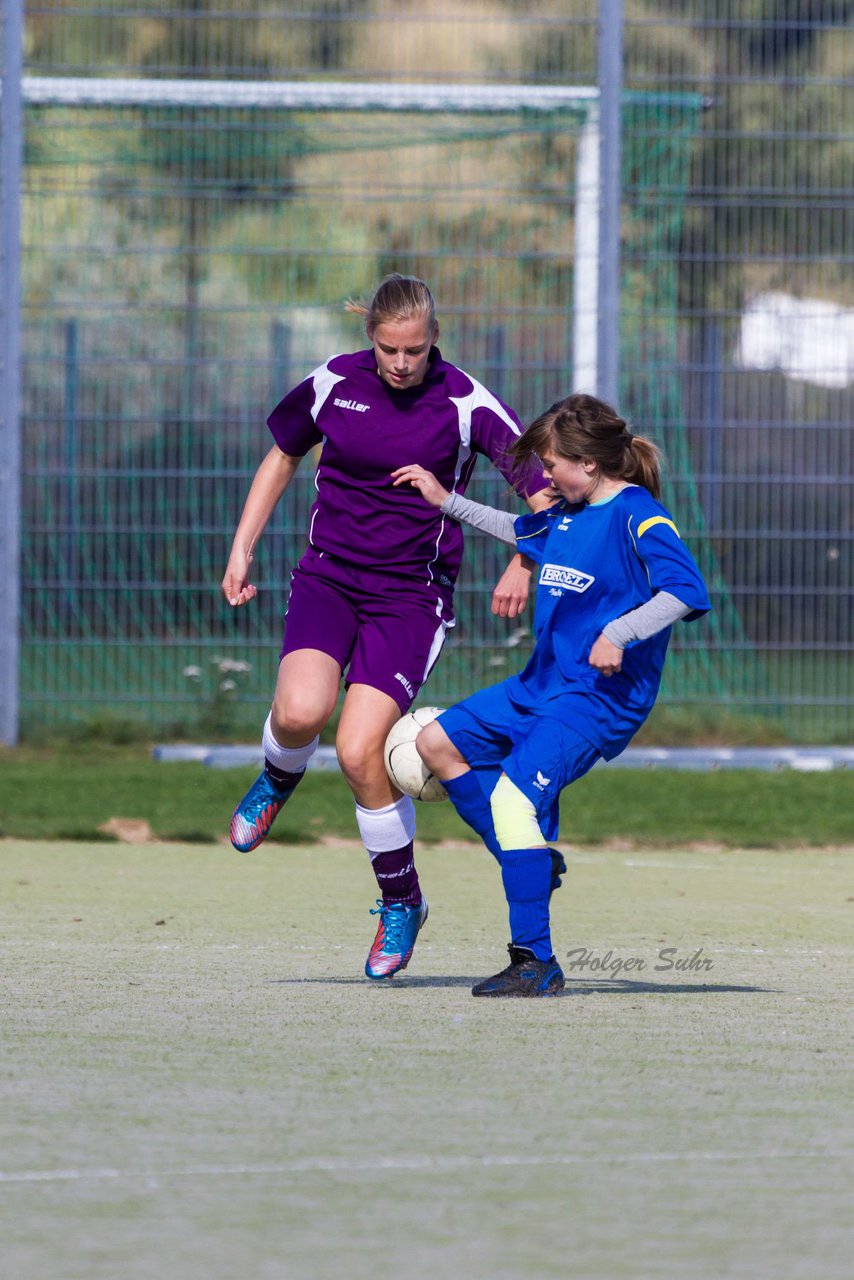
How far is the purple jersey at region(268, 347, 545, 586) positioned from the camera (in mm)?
5887

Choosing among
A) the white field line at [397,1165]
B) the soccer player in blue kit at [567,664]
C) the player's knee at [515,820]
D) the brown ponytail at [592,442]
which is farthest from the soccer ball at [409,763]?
the white field line at [397,1165]

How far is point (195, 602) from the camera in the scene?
12.7m

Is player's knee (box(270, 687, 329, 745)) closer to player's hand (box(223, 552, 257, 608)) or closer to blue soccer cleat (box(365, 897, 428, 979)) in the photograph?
player's hand (box(223, 552, 257, 608))

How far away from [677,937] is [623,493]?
1.96 metres

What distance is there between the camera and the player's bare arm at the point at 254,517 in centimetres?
615

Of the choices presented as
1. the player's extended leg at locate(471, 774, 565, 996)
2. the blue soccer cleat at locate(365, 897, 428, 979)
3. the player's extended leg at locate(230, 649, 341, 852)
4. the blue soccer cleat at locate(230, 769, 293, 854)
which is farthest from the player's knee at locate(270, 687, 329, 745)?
the player's extended leg at locate(471, 774, 565, 996)

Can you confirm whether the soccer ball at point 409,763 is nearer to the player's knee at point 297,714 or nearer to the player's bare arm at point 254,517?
the player's knee at point 297,714

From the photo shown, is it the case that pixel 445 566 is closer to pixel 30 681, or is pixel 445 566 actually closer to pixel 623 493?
pixel 623 493

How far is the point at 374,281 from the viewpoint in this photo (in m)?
12.9

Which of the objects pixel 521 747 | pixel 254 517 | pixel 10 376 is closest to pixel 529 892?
pixel 521 747

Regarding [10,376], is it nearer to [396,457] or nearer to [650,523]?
[396,457]

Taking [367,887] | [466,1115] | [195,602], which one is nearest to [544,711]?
[466,1115]

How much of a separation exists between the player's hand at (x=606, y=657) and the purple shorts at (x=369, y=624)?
0.86 m

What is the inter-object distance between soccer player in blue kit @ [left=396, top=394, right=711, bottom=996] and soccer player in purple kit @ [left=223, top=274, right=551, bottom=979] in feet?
0.90
